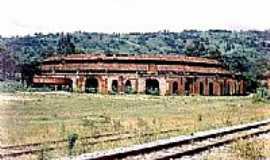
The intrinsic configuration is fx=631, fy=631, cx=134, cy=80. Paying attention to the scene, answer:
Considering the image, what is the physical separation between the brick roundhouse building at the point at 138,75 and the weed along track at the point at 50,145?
44724 mm

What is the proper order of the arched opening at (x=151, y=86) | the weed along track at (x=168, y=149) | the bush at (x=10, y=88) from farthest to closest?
the arched opening at (x=151, y=86) < the bush at (x=10, y=88) < the weed along track at (x=168, y=149)

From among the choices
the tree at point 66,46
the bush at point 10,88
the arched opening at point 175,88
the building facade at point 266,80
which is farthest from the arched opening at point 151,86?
the tree at point 66,46

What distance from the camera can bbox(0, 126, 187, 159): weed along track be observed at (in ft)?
50.3

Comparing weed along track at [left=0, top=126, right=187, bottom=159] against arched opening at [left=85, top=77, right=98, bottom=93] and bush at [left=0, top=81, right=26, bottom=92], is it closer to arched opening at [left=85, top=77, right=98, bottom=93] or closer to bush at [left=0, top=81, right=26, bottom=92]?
bush at [left=0, top=81, right=26, bottom=92]

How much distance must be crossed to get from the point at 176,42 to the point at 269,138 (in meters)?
170

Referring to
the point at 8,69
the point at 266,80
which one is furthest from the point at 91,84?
the point at 266,80

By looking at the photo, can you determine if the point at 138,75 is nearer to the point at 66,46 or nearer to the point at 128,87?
the point at 128,87

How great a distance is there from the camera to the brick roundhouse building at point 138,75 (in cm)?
6900

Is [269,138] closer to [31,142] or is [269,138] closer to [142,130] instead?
[142,130]

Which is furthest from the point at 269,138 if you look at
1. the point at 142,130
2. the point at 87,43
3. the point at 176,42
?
the point at 176,42

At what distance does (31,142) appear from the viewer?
60.1ft

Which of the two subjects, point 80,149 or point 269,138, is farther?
point 269,138

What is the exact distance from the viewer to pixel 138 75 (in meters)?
69.8

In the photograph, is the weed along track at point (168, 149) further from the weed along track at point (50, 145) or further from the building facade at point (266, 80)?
the building facade at point (266, 80)
